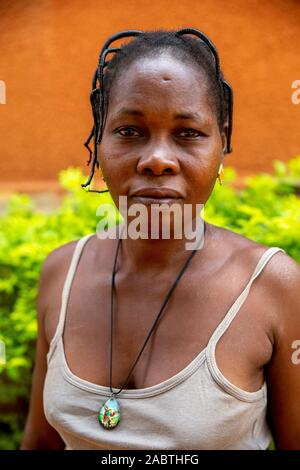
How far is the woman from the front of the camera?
1790 millimetres

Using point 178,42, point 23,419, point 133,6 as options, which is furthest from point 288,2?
point 23,419

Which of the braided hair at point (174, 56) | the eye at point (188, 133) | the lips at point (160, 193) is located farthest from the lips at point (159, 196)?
the braided hair at point (174, 56)

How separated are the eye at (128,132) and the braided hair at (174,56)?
11 cm

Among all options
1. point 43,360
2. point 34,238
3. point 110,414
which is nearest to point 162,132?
point 110,414

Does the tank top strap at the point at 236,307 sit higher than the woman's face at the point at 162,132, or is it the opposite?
the woman's face at the point at 162,132

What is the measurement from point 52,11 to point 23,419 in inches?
76.4

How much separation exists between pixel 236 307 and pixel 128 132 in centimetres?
61

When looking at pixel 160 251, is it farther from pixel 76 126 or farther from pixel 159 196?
pixel 76 126

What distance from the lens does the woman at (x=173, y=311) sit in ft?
5.87

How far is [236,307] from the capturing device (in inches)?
76.2

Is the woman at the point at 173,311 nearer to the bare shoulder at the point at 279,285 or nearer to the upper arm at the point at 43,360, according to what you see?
the bare shoulder at the point at 279,285

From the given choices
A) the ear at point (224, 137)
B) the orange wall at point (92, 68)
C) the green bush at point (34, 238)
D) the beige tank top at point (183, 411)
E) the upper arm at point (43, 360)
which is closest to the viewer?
the beige tank top at point (183, 411)

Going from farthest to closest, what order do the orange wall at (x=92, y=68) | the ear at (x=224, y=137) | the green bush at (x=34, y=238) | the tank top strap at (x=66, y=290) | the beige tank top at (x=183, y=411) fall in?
1. the green bush at (x=34, y=238)
2. the orange wall at (x=92, y=68)
3. the tank top strap at (x=66, y=290)
4. the ear at (x=224, y=137)
5. the beige tank top at (x=183, y=411)

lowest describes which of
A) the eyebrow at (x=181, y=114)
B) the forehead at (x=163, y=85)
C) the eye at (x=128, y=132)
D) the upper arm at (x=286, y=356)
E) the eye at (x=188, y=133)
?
the upper arm at (x=286, y=356)
